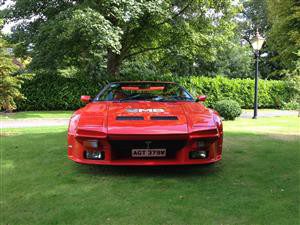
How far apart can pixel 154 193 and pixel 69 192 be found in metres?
0.94

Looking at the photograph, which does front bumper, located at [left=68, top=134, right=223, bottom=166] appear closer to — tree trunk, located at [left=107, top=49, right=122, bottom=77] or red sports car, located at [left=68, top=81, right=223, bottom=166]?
red sports car, located at [left=68, top=81, right=223, bottom=166]

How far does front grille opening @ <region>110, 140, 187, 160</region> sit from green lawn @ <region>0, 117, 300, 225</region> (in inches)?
11.0

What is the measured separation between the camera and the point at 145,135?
455cm

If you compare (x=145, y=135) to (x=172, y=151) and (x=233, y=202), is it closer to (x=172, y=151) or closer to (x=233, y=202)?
(x=172, y=151)

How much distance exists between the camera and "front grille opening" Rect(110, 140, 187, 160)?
461 cm

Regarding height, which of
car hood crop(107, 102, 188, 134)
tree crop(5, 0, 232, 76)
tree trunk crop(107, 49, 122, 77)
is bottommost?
car hood crop(107, 102, 188, 134)

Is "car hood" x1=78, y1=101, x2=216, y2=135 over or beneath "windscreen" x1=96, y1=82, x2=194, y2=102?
beneath

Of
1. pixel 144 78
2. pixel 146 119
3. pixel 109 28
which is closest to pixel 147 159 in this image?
pixel 146 119

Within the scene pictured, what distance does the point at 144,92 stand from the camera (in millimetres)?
6406

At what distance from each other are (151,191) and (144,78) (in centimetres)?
1630

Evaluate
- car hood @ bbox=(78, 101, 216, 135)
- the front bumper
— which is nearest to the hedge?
car hood @ bbox=(78, 101, 216, 135)

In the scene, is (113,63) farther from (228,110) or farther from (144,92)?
(144,92)

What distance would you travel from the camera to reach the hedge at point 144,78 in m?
17.5

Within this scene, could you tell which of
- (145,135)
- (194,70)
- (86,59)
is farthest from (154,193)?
(194,70)
